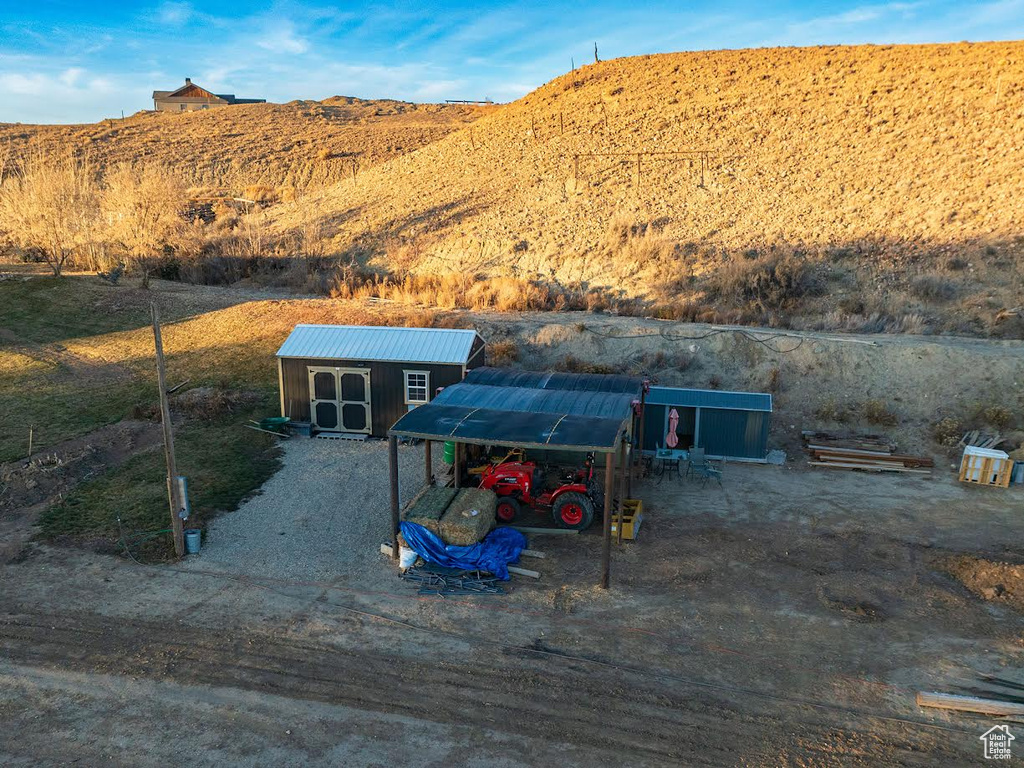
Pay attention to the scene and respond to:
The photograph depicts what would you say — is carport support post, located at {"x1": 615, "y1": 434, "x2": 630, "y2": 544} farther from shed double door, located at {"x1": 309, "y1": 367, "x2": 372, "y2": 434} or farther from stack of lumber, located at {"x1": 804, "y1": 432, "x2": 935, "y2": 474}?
shed double door, located at {"x1": 309, "y1": 367, "x2": 372, "y2": 434}

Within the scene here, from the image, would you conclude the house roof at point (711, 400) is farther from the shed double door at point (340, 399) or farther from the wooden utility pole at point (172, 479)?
the wooden utility pole at point (172, 479)

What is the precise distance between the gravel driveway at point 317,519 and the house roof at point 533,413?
287 centimetres

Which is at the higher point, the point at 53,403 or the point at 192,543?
the point at 53,403

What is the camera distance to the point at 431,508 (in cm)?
1426

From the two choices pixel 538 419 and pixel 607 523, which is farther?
pixel 538 419

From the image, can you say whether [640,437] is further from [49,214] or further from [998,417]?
[49,214]

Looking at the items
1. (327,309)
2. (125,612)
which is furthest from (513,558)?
(327,309)

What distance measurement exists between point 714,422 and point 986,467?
7.16 metres

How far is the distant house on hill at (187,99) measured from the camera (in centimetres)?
9244

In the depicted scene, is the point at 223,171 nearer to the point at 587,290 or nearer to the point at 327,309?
the point at 327,309

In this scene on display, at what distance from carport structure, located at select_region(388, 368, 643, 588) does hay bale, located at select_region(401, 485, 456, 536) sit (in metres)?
0.40

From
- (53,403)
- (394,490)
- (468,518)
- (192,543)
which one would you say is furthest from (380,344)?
(53,403)

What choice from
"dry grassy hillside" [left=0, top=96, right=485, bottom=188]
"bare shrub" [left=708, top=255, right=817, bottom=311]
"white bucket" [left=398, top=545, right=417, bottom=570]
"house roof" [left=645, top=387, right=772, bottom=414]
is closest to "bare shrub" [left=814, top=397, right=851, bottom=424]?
"house roof" [left=645, top=387, right=772, bottom=414]
